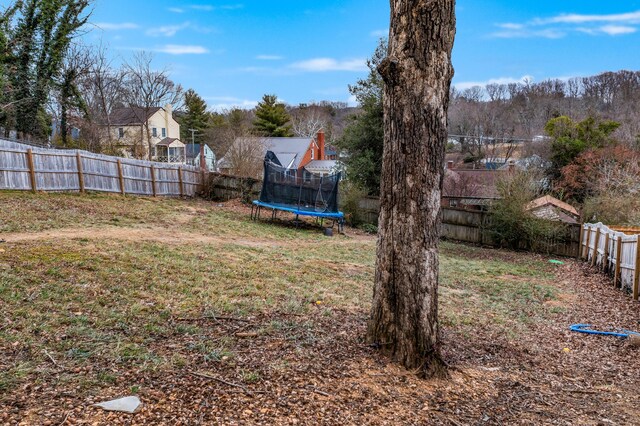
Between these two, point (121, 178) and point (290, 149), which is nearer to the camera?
point (121, 178)

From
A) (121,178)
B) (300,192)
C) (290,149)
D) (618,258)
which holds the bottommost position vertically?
(618,258)

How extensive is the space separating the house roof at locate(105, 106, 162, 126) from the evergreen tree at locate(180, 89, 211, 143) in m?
9.47

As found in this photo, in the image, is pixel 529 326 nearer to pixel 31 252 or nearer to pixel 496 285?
pixel 496 285

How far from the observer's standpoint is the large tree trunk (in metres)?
2.80

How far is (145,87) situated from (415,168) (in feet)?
114

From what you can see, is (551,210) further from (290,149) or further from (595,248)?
(290,149)

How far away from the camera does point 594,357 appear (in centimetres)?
423

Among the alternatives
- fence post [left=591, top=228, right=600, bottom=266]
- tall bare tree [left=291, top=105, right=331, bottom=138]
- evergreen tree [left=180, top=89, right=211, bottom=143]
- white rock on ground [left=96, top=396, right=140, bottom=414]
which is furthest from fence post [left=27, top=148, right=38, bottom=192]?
evergreen tree [left=180, top=89, right=211, bottom=143]

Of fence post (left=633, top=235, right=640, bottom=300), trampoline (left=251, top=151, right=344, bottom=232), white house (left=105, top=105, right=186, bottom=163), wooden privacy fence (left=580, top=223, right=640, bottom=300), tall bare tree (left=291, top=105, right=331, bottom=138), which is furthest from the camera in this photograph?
tall bare tree (left=291, top=105, right=331, bottom=138)

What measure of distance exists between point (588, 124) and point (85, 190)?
2543cm

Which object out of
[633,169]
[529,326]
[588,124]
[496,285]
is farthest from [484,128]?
[529,326]

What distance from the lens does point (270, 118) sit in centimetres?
4019

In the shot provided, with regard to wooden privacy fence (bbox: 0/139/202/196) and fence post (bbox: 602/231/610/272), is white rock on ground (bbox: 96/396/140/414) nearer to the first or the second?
fence post (bbox: 602/231/610/272)

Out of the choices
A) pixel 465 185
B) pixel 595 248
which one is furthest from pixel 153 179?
pixel 465 185
